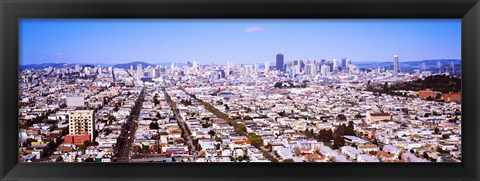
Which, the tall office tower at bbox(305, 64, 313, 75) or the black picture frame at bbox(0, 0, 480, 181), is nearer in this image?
the black picture frame at bbox(0, 0, 480, 181)

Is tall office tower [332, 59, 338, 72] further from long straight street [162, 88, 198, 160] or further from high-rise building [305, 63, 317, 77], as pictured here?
long straight street [162, 88, 198, 160]

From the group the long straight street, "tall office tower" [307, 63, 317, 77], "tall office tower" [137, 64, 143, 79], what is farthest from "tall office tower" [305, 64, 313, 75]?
"tall office tower" [137, 64, 143, 79]

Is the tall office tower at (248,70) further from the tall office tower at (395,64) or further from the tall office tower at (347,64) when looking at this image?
the tall office tower at (395,64)

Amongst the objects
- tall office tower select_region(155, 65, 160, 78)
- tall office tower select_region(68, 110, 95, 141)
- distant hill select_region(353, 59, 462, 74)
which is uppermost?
distant hill select_region(353, 59, 462, 74)

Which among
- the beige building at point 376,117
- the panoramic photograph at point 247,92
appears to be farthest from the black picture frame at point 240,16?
the beige building at point 376,117

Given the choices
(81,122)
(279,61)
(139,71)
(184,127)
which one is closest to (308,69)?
(279,61)

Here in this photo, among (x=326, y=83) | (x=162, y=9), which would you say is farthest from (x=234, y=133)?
(x=162, y=9)
